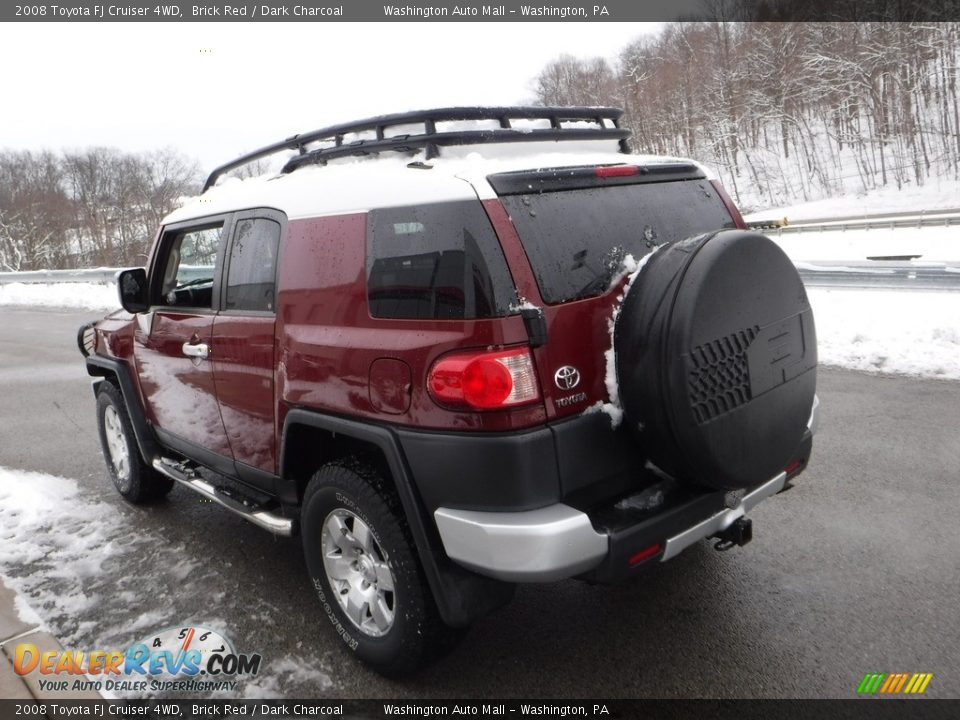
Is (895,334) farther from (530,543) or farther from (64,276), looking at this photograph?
(64,276)

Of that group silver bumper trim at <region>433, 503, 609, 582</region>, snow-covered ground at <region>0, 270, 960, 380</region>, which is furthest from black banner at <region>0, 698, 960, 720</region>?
snow-covered ground at <region>0, 270, 960, 380</region>

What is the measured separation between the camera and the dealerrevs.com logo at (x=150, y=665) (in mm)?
2650

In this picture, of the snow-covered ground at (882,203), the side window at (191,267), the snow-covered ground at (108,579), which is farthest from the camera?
the snow-covered ground at (882,203)

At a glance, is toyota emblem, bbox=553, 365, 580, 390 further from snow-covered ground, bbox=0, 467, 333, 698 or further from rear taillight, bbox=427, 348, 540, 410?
snow-covered ground, bbox=0, 467, 333, 698

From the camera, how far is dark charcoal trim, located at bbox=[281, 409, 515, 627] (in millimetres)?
2277

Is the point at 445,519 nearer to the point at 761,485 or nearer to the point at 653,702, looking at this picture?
the point at 653,702

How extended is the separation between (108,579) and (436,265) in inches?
104

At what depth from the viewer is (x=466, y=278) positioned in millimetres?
2193

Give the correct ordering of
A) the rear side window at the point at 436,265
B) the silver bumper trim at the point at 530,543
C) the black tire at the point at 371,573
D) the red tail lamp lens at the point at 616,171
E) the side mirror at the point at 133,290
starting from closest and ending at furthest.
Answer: the silver bumper trim at the point at 530,543
the rear side window at the point at 436,265
the black tire at the point at 371,573
the red tail lamp lens at the point at 616,171
the side mirror at the point at 133,290

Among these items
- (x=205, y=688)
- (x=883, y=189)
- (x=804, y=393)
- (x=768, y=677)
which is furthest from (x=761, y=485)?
(x=883, y=189)

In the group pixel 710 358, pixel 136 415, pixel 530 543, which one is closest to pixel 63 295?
pixel 136 415

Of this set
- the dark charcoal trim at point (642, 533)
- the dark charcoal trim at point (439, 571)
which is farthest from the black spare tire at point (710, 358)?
the dark charcoal trim at point (439, 571)

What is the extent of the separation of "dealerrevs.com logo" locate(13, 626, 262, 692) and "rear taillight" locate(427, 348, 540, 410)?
156 cm

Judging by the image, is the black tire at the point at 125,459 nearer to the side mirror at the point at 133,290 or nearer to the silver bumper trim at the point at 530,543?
the side mirror at the point at 133,290
